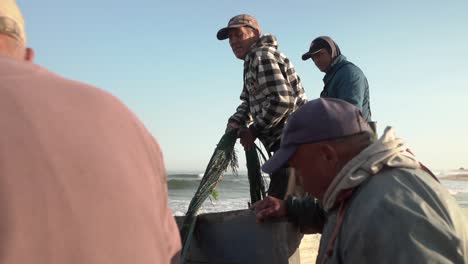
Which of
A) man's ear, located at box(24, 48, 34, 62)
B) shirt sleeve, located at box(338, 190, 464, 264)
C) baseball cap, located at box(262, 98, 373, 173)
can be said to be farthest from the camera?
baseball cap, located at box(262, 98, 373, 173)

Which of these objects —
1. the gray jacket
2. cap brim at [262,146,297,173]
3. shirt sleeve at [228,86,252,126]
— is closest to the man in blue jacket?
shirt sleeve at [228,86,252,126]

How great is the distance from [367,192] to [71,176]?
1.15 meters

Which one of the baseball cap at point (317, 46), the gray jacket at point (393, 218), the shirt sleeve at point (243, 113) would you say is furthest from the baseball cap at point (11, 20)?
the baseball cap at point (317, 46)

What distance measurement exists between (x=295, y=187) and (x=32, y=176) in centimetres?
247

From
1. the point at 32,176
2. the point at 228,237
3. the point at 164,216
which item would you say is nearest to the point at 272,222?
the point at 228,237

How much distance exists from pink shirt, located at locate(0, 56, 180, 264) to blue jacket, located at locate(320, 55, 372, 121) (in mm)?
3617

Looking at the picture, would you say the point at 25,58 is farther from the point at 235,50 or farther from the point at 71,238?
the point at 235,50

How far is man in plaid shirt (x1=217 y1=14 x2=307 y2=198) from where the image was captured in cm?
382

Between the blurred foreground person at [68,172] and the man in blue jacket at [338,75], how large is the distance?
3.59 meters

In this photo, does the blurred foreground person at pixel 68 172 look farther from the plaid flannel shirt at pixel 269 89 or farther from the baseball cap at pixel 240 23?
the baseball cap at pixel 240 23

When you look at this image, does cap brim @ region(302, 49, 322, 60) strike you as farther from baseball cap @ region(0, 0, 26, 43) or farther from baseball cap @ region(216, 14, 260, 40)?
baseball cap @ region(0, 0, 26, 43)

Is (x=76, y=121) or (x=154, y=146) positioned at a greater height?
(x=76, y=121)

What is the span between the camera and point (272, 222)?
9.34ft

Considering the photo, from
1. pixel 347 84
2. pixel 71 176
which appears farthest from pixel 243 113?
pixel 71 176
